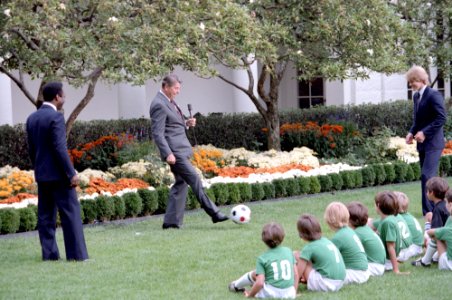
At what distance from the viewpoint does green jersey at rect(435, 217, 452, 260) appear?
8070 mm

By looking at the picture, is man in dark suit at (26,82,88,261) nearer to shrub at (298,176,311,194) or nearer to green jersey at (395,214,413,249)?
green jersey at (395,214,413,249)

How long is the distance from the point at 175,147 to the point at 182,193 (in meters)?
0.55

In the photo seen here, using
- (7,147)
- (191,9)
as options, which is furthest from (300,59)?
(7,147)

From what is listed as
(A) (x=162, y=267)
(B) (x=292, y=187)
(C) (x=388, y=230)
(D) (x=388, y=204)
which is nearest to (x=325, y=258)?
(C) (x=388, y=230)

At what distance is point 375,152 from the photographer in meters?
17.7

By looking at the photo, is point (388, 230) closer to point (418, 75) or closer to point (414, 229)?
point (414, 229)

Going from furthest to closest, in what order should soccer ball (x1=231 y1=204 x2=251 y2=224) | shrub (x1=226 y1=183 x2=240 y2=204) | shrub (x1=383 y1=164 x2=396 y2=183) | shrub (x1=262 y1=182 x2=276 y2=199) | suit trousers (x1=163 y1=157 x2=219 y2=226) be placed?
shrub (x1=383 y1=164 x2=396 y2=183), shrub (x1=262 y1=182 x2=276 y2=199), shrub (x1=226 y1=183 x2=240 y2=204), suit trousers (x1=163 y1=157 x2=219 y2=226), soccer ball (x1=231 y1=204 x2=251 y2=224)

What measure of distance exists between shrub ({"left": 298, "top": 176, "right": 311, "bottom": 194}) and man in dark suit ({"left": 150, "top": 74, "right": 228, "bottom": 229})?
359cm

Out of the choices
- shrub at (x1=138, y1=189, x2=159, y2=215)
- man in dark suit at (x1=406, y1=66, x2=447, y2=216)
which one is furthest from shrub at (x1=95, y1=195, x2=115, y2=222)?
man in dark suit at (x1=406, y1=66, x2=447, y2=216)

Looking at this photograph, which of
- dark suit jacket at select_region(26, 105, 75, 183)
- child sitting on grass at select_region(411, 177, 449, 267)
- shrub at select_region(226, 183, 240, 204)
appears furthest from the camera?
shrub at select_region(226, 183, 240, 204)

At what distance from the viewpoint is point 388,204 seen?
8.37 meters

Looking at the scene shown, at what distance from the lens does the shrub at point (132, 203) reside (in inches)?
495

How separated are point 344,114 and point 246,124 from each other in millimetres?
2434

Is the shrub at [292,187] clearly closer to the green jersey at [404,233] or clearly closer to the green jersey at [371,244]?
the green jersey at [404,233]
